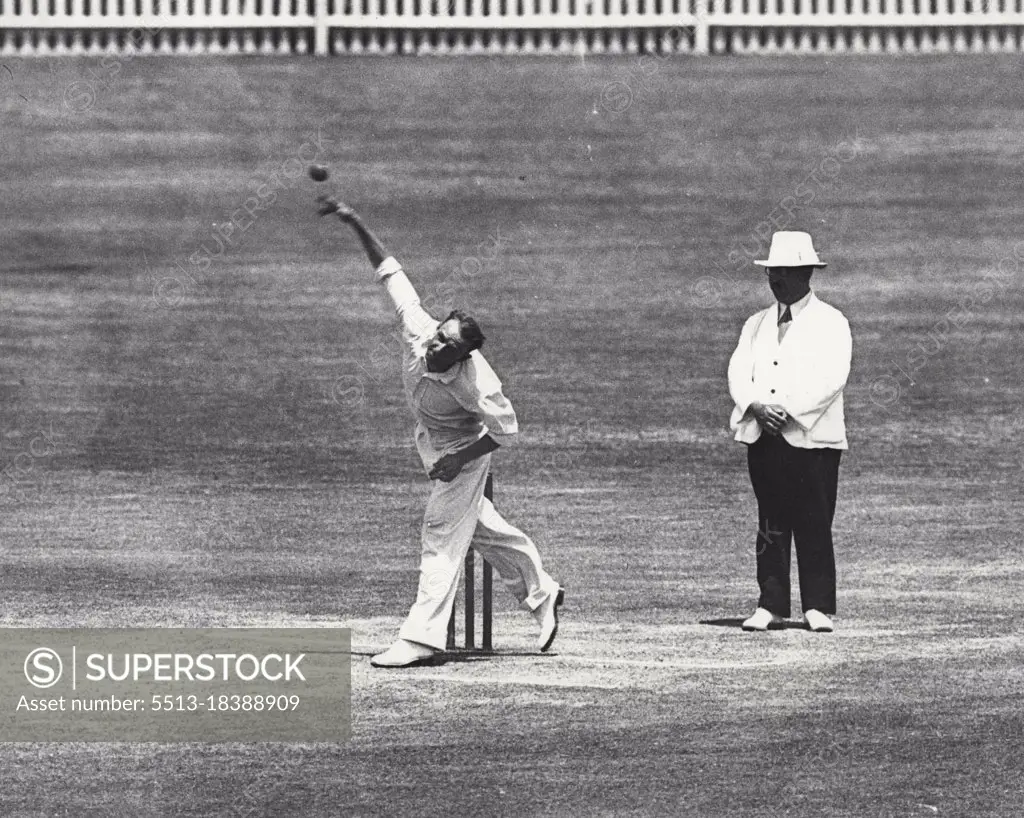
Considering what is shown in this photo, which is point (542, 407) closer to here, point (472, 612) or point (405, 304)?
point (472, 612)

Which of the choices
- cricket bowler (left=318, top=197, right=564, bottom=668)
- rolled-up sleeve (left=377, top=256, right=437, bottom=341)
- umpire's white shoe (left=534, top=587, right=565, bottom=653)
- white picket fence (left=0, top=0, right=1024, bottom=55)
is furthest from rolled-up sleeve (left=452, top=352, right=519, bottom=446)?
white picket fence (left=0, top=0, right=1024, bottom=55)

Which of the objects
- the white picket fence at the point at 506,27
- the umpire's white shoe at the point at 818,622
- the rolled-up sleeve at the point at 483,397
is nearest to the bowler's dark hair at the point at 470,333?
the rolled-up sleeve at the point at 483,397

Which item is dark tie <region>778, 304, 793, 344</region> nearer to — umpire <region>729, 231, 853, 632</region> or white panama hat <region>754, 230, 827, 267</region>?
umpire <region>729, 231, 853, 632</region>

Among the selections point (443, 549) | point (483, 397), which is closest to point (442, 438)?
point (483, 397)

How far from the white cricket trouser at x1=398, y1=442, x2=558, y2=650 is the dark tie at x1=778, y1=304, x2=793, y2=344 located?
172 centimetres

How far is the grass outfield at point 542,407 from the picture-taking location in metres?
9.66

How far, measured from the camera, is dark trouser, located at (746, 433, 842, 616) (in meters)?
11.9

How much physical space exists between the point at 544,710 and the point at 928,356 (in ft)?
29.3

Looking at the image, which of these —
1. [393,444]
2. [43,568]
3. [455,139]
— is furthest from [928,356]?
[43,568]

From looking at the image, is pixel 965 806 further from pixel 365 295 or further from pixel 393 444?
pixel 365 295

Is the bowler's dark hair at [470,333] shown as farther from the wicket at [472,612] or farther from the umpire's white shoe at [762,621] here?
the umpire's white shoe at [762,621]

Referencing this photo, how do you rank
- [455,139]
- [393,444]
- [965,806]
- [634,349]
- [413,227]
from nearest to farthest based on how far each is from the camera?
[965,806], [393,444], [634,349], [413,227], [455,139]

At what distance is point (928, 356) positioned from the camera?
18.4 meters

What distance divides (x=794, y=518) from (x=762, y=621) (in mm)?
542
